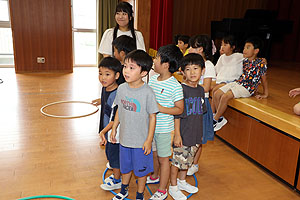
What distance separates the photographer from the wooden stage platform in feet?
7.67

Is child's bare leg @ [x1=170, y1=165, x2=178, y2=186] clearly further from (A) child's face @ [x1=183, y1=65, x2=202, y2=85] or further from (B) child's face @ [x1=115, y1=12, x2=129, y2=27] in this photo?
(B) child's face @ [x1=115, y1=12, x2=129, y2=27]

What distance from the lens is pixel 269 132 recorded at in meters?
2.57

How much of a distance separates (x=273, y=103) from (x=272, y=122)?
0.58m

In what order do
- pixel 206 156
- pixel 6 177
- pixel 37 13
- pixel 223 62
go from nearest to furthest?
pixel 6 177 < pixel 206 156 < pixel 223 62 < pixel 37 13

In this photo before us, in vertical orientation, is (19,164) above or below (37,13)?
below

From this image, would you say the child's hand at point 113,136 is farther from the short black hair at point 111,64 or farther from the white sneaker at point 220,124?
the white sneaker at point 220,124

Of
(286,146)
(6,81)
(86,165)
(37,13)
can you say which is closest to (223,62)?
(286,146)

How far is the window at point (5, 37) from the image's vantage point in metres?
6.94

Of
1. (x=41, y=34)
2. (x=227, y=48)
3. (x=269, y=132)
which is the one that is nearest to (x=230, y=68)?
(x=227, y=48)

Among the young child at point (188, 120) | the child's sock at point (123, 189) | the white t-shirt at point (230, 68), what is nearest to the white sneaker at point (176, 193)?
the young child at point (188, 120)

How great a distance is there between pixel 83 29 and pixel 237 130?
19.0 feet

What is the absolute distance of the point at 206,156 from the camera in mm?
2863

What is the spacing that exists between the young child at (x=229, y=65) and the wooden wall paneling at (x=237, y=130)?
0.25 metres

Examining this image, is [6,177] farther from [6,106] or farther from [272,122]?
[272,122]
